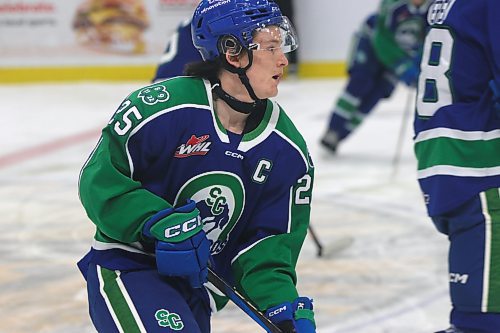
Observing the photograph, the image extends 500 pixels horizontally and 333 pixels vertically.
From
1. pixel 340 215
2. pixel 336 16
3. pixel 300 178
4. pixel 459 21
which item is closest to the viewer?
pixel 300 178

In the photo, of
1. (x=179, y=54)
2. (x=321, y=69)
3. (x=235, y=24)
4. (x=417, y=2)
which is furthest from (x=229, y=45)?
(x=321, y=69)

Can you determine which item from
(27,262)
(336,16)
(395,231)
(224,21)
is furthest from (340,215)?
(336,16)

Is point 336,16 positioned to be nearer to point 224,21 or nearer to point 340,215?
point 340,215

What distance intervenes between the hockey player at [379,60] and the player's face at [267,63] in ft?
10.6

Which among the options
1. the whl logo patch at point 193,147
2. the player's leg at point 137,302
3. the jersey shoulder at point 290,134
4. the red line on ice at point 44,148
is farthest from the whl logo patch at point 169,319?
the red line on ice at point 44,148

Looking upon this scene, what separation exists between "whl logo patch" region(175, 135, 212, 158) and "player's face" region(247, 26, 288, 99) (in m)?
0.14

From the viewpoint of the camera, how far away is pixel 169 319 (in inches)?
68.7

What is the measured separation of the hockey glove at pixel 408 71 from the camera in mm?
5051

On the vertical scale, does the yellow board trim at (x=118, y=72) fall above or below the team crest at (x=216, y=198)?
below

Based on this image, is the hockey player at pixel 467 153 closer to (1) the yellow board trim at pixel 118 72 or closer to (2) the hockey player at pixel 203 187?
(2) the hockey player at pixel 203 187

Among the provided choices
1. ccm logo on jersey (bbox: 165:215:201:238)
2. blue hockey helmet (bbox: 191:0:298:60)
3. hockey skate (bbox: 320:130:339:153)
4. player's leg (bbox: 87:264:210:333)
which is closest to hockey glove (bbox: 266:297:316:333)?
player's leg (bbox: 87:264:210:333)

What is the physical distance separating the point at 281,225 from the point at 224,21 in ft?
1.32

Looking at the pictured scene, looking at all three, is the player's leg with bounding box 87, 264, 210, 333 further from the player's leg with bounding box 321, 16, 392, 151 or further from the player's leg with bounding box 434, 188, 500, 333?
the player's leg with bounding box 321, 16, 392, 151

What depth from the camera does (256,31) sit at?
1.83 meters
